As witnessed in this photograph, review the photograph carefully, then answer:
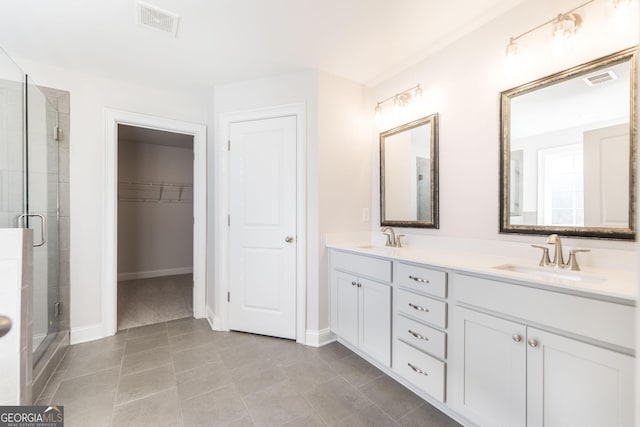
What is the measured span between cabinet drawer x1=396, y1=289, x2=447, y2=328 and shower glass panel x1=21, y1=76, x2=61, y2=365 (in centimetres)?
243

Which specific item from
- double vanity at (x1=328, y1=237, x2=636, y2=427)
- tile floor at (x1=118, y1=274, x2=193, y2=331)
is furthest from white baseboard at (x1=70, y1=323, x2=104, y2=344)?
double vanity at (x1=328, y1=237, x2=636, y2=427)

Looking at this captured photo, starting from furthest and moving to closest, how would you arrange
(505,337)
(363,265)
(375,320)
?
1. (363,265)
2. (375,320)
3. (505,337)

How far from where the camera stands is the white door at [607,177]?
1256 mm

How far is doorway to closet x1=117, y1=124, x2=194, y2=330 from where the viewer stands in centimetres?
431

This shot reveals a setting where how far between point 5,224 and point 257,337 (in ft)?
6.44

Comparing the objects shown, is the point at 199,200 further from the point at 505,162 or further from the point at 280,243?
the point at 505,162

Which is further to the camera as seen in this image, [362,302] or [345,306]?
[345,306]

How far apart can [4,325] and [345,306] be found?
1.97m

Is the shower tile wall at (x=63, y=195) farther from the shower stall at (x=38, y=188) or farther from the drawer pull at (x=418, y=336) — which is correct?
the drawer pull at (x=418, y=336)

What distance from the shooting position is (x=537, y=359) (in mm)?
1127

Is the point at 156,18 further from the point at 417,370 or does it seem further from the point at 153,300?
the point at 153,300

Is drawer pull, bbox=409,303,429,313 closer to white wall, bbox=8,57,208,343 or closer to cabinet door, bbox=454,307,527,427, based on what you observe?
cabinet door, bbox=454,307,527,427

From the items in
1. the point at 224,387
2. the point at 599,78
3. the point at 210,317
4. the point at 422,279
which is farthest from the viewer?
the point at 210,317

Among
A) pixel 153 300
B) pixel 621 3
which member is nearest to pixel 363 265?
pixel 621 3
